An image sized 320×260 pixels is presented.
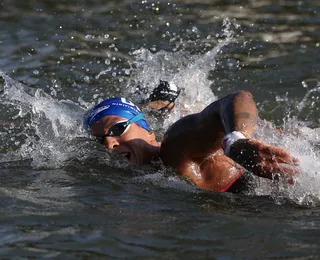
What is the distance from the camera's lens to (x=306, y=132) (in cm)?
767

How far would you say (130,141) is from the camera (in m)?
6.75

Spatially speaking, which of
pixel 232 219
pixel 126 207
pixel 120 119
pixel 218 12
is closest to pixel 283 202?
pixel 232 219

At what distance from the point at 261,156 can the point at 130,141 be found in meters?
2.11

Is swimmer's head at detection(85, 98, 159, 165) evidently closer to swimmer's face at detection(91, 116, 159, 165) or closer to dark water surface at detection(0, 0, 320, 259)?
swimmer's face at detection(91, 116, 159, 165)

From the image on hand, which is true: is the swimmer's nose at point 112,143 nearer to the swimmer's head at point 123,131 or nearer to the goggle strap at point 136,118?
the swimmer's head at point 123,131

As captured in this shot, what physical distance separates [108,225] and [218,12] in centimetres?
871

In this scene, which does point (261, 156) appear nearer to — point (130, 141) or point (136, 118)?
point (130, 141)

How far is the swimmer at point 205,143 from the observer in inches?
195

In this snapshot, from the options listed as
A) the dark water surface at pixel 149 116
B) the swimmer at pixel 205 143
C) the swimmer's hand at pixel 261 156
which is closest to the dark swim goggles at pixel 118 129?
the swimmer at pixel 205 143

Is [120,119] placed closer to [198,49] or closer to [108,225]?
[108,225]

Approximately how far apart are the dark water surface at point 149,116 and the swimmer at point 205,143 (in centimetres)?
17

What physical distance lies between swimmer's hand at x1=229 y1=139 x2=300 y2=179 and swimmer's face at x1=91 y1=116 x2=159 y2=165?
65.5 inches

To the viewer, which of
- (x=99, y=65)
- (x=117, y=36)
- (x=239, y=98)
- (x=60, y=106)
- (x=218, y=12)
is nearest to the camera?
(x=239, y=98)

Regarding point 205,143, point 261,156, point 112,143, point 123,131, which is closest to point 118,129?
point 123,131
